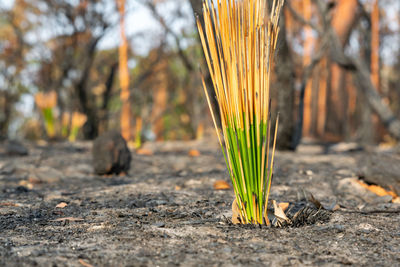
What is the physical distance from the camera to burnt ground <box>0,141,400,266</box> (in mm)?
1304

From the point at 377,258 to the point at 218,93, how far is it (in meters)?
0.82

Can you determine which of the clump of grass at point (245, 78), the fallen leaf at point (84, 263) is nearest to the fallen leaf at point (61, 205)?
the fallen leaf at point (84, 263)

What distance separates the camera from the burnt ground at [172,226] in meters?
1.30

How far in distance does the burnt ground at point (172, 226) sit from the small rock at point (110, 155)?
0.18 m

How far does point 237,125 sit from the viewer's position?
1.50m

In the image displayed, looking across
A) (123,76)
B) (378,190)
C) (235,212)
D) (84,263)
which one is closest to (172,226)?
(235,212)

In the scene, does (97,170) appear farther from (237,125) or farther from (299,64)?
(299,64)

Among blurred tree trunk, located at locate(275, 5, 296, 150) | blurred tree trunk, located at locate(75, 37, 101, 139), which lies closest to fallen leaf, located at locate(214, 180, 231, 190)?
blurred tree trunk, located at locate(275, 5, 296, 150)

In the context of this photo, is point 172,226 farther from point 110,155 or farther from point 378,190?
point 110,155

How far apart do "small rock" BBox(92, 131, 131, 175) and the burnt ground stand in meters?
0.18

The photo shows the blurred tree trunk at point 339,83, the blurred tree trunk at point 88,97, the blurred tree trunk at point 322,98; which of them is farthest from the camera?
the blurred tree trunk at point 322,98

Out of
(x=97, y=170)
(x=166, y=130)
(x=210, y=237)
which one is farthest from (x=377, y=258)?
(x=166, y=130)

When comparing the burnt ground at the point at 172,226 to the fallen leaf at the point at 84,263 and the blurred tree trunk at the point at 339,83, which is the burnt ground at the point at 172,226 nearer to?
the fallen leaf at the point at 84,263

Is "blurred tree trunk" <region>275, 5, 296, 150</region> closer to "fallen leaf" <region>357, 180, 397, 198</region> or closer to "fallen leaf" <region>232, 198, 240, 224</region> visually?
"fallen leaf" <region>357, 180, 397, 198</region>
